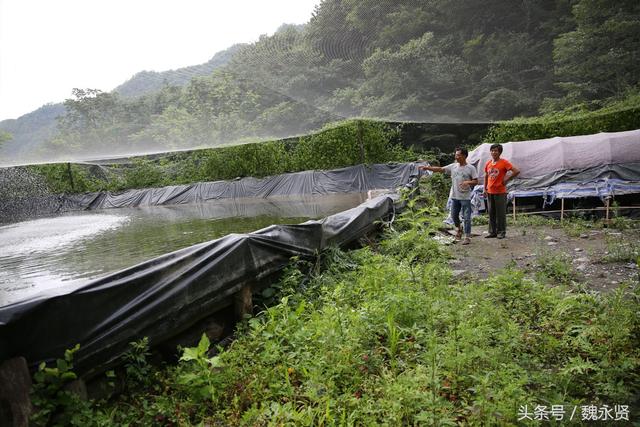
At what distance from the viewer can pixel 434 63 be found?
264cm

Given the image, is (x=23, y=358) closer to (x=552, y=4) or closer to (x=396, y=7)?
(x=396, y=7)

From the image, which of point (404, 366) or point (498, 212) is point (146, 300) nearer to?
point (404, 366)

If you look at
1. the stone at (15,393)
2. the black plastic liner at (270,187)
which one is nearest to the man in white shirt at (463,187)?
the stone at (15,393)

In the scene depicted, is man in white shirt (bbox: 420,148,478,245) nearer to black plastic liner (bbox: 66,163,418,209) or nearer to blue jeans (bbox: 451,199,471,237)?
blue jeans (bbox: 451,199,471,237)

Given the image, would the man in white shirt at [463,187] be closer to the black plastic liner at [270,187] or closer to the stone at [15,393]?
the stone at [15,393]

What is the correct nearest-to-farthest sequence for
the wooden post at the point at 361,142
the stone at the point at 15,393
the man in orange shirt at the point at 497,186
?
the stone at the point at 15,393, the man in orange shirt at the point at 497,186, the wooden post at the point at 361,142

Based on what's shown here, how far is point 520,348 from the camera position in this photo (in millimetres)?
2418

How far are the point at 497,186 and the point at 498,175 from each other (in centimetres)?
17

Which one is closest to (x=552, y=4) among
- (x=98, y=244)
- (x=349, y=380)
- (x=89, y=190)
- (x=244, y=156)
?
(x=349, y=380)

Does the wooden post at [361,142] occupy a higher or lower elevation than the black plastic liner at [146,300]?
higher

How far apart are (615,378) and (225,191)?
16.3 meters

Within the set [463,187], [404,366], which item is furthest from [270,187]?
[404,366]

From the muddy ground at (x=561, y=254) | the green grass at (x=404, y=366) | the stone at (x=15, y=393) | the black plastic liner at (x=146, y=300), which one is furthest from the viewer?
the muddy ground at (x=561, y=254)

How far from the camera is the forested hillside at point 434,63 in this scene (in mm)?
1988
